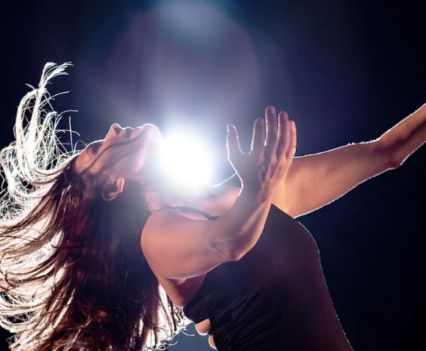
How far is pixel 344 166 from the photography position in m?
1.07

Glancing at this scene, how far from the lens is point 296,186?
3.59 feet

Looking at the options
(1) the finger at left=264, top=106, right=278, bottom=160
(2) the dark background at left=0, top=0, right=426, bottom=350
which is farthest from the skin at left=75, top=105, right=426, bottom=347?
(2) the dark background at left=0, top=0, right=426, bottom=350

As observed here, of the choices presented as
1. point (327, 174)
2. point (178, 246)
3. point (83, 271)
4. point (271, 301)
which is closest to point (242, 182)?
point (178, 246)

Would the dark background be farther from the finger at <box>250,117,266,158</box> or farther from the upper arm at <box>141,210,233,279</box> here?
the finger at <box>250,117,266,158</box>

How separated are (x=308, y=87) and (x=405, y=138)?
164 cm

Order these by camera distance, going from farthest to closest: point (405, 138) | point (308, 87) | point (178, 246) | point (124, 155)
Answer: point (308, 87) < point (124, 155) < point (405, 138) < point (178, 246)

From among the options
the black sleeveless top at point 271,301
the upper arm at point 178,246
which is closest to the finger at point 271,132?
the upper arm at point 178,246

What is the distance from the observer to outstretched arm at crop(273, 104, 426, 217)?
1.03 m

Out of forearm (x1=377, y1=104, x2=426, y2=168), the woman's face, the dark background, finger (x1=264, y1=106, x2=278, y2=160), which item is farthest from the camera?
the dark background

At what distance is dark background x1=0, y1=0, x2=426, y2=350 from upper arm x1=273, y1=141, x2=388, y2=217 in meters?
1.52

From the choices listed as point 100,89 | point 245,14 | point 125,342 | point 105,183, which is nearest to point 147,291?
point 125,342

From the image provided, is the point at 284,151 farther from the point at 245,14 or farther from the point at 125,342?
the point at 245,14

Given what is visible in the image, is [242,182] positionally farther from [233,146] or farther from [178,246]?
[178,246]

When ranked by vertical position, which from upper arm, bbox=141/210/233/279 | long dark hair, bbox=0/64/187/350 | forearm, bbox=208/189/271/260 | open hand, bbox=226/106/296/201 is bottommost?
long dark hair, bbox=0/64/187/350
